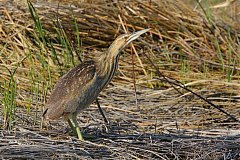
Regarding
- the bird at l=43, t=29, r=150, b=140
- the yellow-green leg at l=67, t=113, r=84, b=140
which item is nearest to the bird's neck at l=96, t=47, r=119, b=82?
the bird at l=43, t=29, r=150, b=140

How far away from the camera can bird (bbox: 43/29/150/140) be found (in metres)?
3.49

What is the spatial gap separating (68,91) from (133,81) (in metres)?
1.84

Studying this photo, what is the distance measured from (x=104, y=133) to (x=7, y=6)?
2.50m

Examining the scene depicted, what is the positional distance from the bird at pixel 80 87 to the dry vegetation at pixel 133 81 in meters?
0.14

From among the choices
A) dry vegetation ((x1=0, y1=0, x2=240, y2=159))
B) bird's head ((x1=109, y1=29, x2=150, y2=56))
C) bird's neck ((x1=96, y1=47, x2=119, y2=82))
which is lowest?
dry vegetation ((x1=0, y1=0, x2=240, y2=159))

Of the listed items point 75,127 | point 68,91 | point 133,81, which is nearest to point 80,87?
point 68,91

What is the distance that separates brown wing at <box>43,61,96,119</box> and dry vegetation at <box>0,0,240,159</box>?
0.50 ft

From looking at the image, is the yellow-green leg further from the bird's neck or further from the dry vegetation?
the bird's neck

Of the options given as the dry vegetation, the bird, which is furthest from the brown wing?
the dry vegetation

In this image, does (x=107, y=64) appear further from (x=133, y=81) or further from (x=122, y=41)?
(x=133, y=81)

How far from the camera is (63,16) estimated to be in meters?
5.93

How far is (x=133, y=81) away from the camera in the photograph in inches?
211

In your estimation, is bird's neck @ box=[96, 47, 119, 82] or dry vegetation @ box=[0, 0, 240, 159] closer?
dry vegetation @ box=[0, 0, 240, 159]

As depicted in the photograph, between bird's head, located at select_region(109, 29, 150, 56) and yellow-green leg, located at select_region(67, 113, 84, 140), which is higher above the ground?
bird's head, located at select_region(109, 29, 150, 56)
